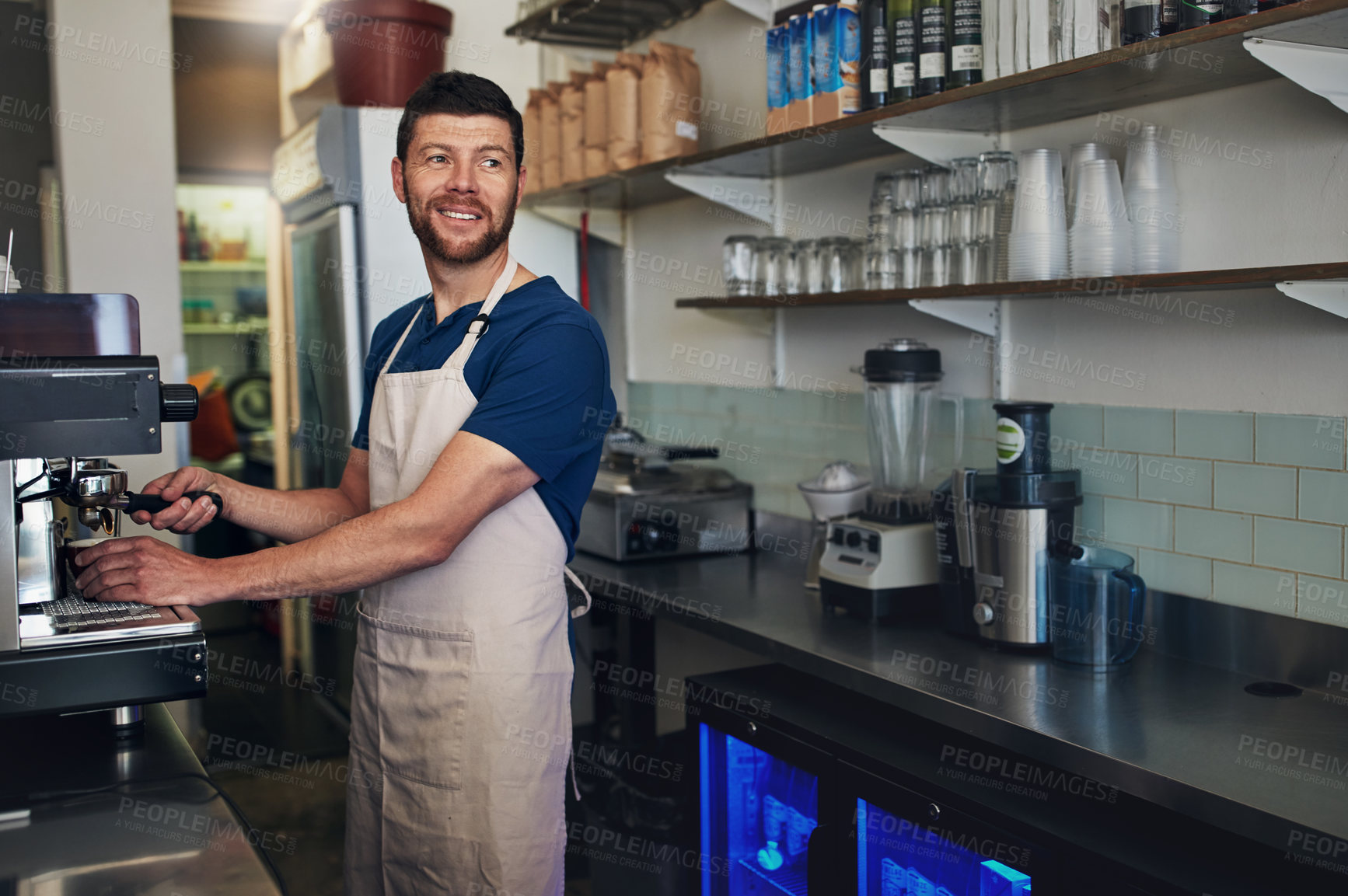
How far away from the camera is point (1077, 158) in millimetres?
2123

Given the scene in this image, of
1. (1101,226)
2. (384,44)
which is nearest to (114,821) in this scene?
(1101,226)

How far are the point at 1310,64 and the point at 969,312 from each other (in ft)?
2.86

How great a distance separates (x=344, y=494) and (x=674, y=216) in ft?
6.03

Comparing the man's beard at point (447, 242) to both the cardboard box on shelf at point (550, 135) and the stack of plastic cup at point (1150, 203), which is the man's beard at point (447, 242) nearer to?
the stack of plastic cup at point (1150, 203)

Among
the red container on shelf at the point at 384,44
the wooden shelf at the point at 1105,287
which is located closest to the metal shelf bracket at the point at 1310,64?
the wooden shelf at the point at 1105,287

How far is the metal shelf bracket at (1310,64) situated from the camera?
5.48 ft

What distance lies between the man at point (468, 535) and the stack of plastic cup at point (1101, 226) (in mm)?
904

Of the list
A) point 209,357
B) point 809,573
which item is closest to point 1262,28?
point 809,573

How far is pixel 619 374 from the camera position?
4.08m

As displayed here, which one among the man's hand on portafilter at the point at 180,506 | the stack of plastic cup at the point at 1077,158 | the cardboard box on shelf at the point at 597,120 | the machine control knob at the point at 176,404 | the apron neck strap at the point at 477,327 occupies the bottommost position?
the man's hand on portafilter at the point at 180,506

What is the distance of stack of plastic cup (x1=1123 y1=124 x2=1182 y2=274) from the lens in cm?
209

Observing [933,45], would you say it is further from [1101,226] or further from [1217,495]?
[1217,495]

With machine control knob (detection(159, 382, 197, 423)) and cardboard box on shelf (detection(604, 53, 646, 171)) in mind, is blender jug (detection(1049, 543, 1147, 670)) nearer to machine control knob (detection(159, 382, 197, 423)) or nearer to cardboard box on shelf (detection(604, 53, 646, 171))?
machine control knob (detection(159, 382, 197, 423))

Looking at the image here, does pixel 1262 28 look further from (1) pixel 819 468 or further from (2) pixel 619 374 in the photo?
(2) pixel 619 374
